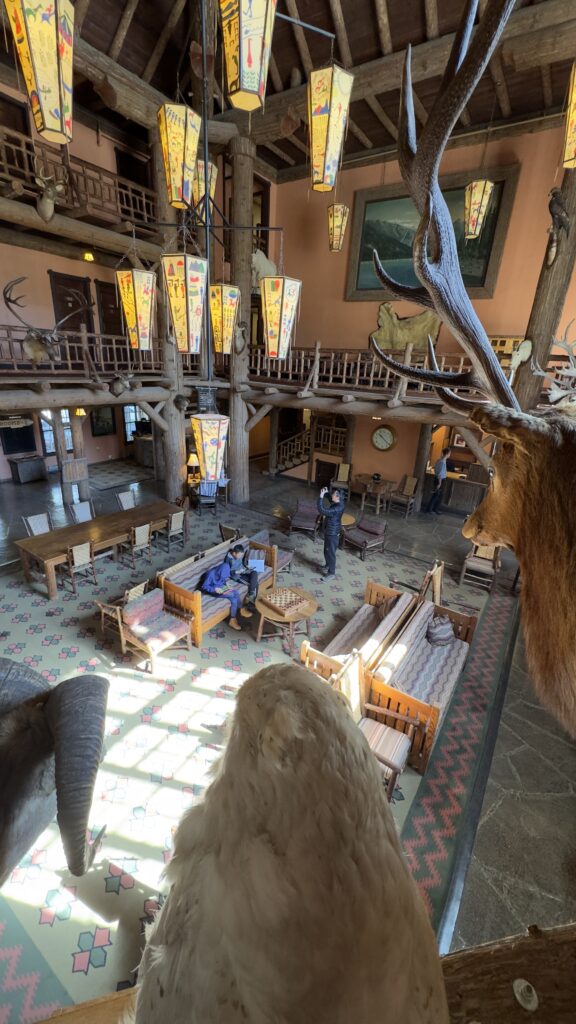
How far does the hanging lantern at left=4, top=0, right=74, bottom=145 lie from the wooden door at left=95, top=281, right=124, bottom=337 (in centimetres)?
909

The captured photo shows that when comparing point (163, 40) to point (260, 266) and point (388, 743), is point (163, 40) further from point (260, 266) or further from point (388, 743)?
point (388, 743)

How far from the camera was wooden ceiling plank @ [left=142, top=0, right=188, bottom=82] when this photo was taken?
7734 mm

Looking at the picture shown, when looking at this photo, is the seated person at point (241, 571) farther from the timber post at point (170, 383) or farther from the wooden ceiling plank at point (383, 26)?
Answer: the wooden ceiling plank at point (383, 26)

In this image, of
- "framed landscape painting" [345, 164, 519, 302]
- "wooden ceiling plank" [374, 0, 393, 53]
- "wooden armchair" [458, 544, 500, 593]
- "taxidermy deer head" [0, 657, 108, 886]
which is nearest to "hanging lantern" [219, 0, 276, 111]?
"taxidermy deer head" [0, 657, 108, 886]

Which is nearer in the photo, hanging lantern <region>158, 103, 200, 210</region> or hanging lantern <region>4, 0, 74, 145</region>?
hanging lantern <region>4, 0, 74, 145</region>

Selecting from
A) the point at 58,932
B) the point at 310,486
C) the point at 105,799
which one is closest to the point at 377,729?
the point at 105,799

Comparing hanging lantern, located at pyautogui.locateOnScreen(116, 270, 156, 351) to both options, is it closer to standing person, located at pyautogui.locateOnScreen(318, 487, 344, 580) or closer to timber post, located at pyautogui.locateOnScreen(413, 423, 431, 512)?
standing person, located at pyautogui.locateOnScreen(318, 487, 344, 580)

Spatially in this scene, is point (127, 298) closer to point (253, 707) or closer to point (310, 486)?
point (253, 707)

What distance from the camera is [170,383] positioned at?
33.1ft

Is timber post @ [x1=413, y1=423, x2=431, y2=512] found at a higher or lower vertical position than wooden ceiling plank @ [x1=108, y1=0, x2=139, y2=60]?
lower

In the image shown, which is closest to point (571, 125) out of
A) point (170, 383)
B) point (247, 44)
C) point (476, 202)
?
point (476, 202)

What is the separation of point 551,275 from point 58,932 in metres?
10.8

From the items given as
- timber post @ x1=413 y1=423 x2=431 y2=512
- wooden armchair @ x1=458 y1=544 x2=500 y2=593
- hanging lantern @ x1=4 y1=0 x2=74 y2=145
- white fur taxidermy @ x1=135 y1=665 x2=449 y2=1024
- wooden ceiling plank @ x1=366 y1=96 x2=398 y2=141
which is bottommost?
wooden armchair @ x1=458 y1=544 x2=500 y2=593

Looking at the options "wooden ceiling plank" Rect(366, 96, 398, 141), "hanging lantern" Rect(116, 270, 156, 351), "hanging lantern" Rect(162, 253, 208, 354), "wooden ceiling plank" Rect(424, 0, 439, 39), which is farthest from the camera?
"wooden ceiling plank" Rect(366, 96, 398, 141)
